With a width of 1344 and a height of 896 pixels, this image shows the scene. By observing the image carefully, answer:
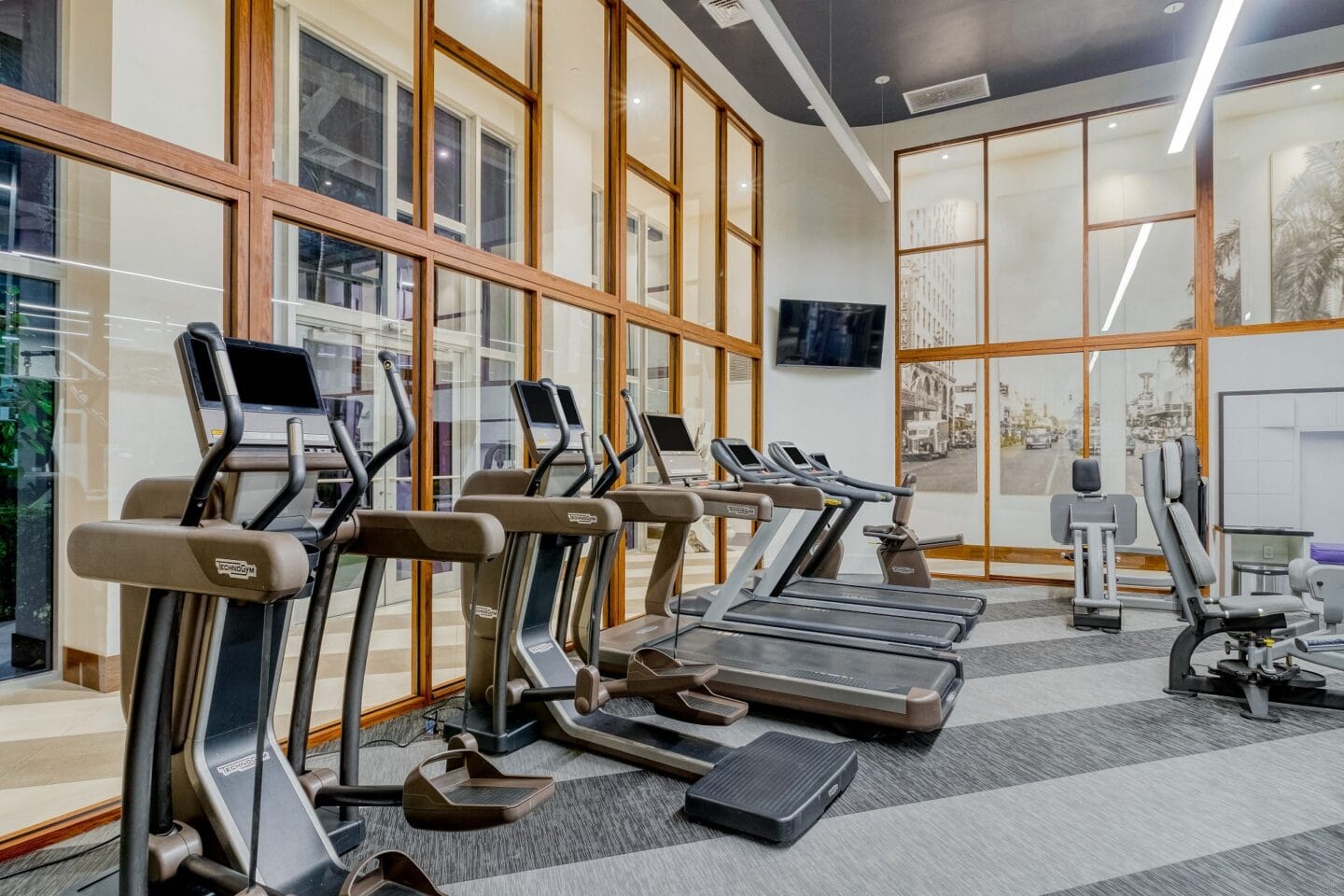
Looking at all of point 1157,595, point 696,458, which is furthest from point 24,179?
point 1157,595

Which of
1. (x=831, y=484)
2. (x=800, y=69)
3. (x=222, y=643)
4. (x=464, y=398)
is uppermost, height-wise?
(x=800, y=69)

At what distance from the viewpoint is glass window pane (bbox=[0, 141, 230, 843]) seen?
7.63 ft

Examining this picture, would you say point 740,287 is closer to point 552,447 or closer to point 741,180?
point 741,180

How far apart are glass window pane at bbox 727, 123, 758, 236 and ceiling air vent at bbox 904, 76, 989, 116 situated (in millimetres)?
1622

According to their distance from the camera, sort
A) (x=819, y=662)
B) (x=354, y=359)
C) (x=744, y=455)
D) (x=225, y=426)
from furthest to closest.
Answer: (x=744, y=455), (x=819, y=662), (x=354, y=359), (x=225, y=426)

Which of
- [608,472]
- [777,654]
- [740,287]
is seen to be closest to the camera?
[608,472]

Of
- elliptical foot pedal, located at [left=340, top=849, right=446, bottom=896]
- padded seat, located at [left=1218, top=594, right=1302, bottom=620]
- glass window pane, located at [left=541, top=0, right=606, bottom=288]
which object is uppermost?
glass window pane, located at [left=541, top=0, right=606, bottom=288]

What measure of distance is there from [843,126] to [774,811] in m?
4.50

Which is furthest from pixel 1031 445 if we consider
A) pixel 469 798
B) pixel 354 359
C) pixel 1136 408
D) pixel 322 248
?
pixel 469 798

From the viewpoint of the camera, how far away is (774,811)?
2285mm

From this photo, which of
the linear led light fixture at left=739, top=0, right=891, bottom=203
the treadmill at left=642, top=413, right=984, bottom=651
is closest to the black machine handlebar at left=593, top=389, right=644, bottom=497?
the treadmill at left=642, top=413, right=984, bottom=651

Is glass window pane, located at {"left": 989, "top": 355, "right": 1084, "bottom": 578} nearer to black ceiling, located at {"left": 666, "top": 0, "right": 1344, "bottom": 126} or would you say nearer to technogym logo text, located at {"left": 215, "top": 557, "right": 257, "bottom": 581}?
black ceiling, located at {"left": 666, "top": 0, "right": 1344, "bottom": 126}

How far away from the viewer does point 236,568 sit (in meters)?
1.39

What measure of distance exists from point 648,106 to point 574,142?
3.75 ft
